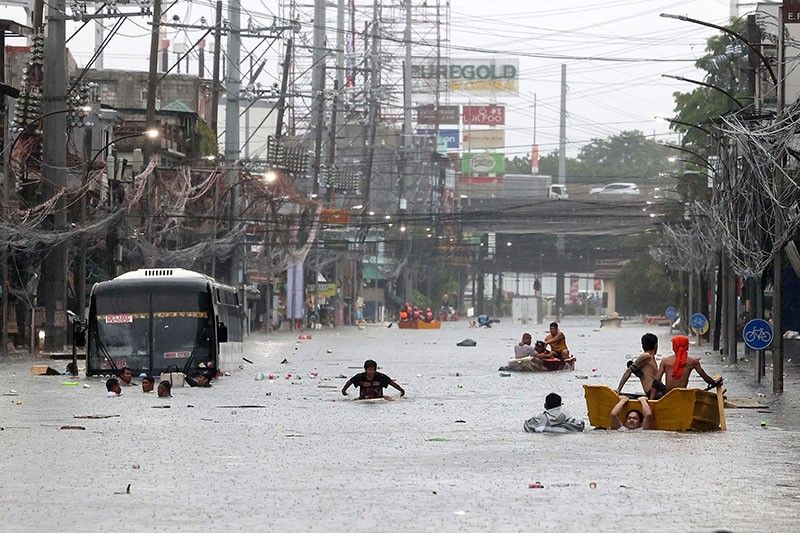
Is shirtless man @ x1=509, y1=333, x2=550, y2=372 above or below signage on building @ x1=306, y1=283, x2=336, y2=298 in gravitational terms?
above

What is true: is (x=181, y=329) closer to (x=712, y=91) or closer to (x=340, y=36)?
(x=712, y=91)

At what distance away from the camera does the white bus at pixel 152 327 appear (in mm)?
42656

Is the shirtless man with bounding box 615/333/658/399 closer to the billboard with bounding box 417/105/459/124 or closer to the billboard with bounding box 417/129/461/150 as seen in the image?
the billboard with bounding box 417/105/459/124

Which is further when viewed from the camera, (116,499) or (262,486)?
(262,486)

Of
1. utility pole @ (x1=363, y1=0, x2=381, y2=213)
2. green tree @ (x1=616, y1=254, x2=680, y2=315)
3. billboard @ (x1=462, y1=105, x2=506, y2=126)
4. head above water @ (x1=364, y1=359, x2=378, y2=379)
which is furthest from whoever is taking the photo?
billboard @ (x1=462, y1=105, x2=506, y2=126)

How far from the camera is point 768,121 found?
3991 centimetres

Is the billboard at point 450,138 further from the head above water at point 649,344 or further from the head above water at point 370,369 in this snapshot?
the head above water at point 649,344

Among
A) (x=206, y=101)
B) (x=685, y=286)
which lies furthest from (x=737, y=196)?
(x=206, y=101)

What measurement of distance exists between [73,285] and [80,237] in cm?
1310

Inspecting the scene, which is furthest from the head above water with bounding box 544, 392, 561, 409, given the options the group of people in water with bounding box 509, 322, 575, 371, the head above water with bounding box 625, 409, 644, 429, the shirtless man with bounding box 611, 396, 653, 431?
the group of people in water with bounding box 509, 322, 575, 371

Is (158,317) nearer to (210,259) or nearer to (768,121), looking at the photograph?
(768,121)

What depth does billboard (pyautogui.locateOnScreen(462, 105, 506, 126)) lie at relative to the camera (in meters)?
198

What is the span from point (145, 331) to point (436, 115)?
117 m

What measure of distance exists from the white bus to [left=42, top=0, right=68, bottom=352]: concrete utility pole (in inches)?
406
